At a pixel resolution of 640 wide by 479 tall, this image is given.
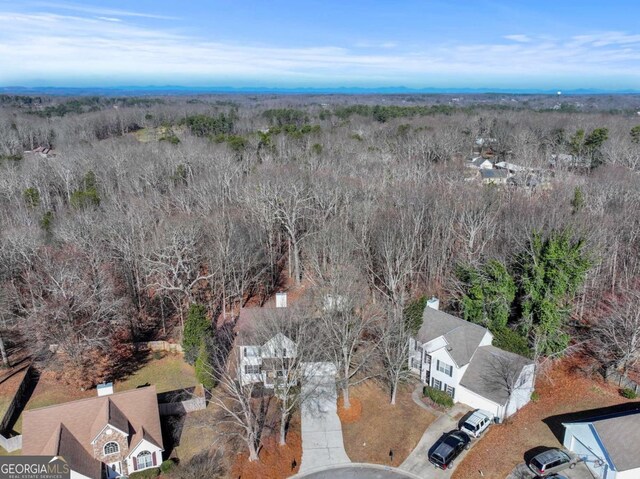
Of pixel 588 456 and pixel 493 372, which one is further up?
pixel 493 372

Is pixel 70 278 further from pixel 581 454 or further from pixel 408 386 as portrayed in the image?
pixel 581 454

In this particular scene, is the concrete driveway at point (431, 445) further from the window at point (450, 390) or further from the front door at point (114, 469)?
the front door at point (114, 469)

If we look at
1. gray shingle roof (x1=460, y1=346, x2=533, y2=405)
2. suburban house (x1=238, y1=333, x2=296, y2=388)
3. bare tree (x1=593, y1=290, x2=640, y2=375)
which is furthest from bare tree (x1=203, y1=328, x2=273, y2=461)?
bare tree (x1=593, y1=290, x2=640, y2=375)

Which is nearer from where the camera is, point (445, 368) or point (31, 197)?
point (445, 368)

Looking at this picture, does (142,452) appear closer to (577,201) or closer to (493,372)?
(493,372)

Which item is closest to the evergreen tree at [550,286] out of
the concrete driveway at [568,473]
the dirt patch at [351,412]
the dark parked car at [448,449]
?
the concrete driveway at [568,473]

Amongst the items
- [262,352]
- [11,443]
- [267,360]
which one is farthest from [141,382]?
[267,360]


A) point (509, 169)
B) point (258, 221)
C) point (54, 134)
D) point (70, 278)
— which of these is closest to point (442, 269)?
point (258, 221)
